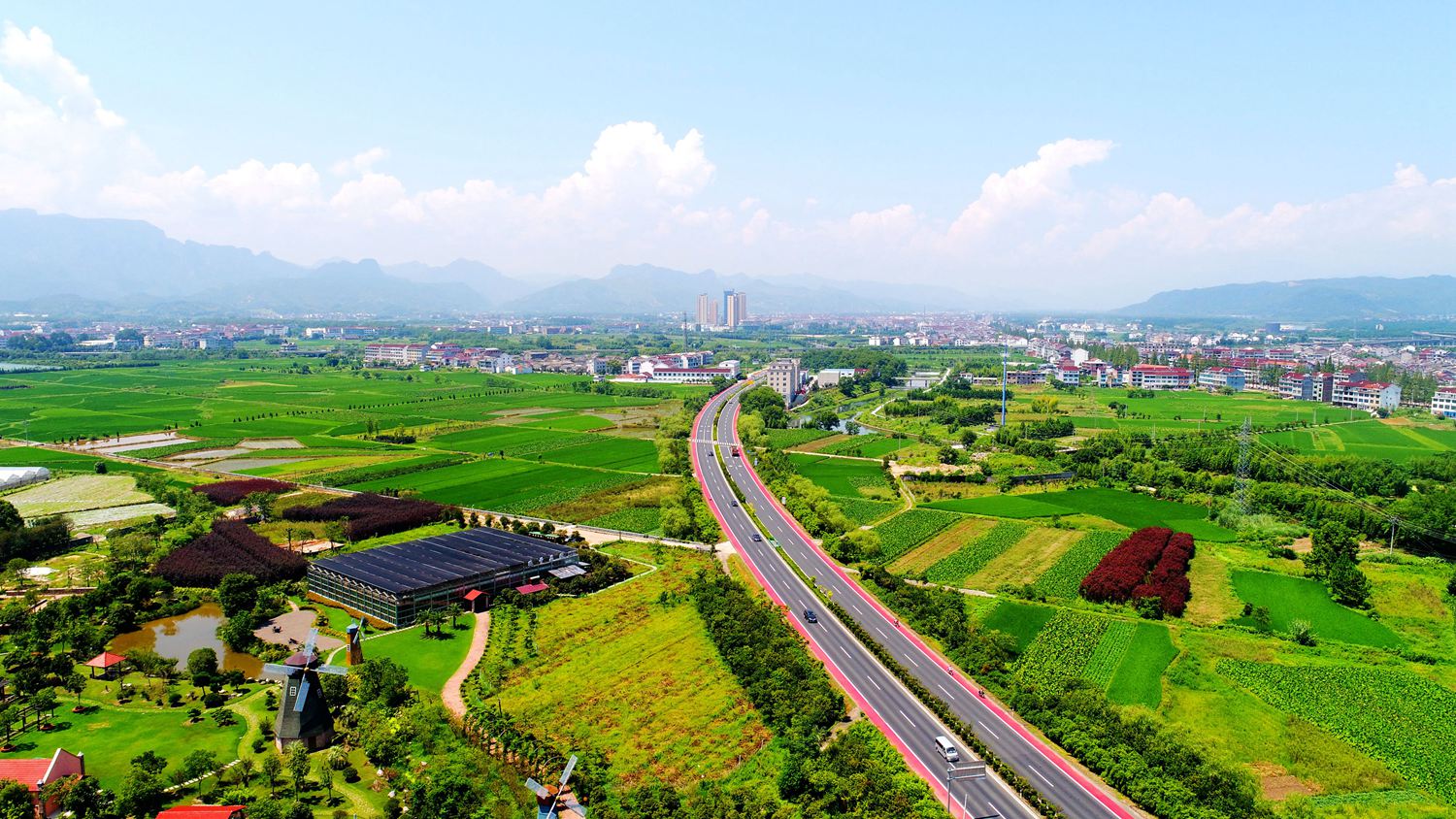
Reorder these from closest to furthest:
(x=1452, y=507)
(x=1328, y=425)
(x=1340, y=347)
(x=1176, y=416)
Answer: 1. (x=1452, y=507)
2. (x=1328, y=425)
3. (x=1176, y=416)
4. (x=1340, y=347)

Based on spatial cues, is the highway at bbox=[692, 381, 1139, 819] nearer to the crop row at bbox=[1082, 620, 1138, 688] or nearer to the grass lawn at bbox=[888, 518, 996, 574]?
the grass lawn at bbox=[888, 518, 996, 574]

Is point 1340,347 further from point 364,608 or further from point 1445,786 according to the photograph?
point 364,608

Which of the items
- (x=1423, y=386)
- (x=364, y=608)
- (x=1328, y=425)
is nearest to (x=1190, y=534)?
(x=364, y=608)

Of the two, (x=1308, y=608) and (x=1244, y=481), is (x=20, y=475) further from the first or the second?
(x=1244, y=481)

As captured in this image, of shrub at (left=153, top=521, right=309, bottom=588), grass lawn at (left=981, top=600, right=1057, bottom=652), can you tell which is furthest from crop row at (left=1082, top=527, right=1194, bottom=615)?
shrub at (left=153, top=521, right=309, bottom=588)

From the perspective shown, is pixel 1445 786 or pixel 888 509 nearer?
pixel 1445 786

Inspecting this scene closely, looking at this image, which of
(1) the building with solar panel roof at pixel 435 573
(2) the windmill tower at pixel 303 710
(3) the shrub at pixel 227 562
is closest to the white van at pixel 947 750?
(2) the windmill tower at pixel 303 710

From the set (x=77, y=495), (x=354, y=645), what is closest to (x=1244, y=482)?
(x=354, y=645)
